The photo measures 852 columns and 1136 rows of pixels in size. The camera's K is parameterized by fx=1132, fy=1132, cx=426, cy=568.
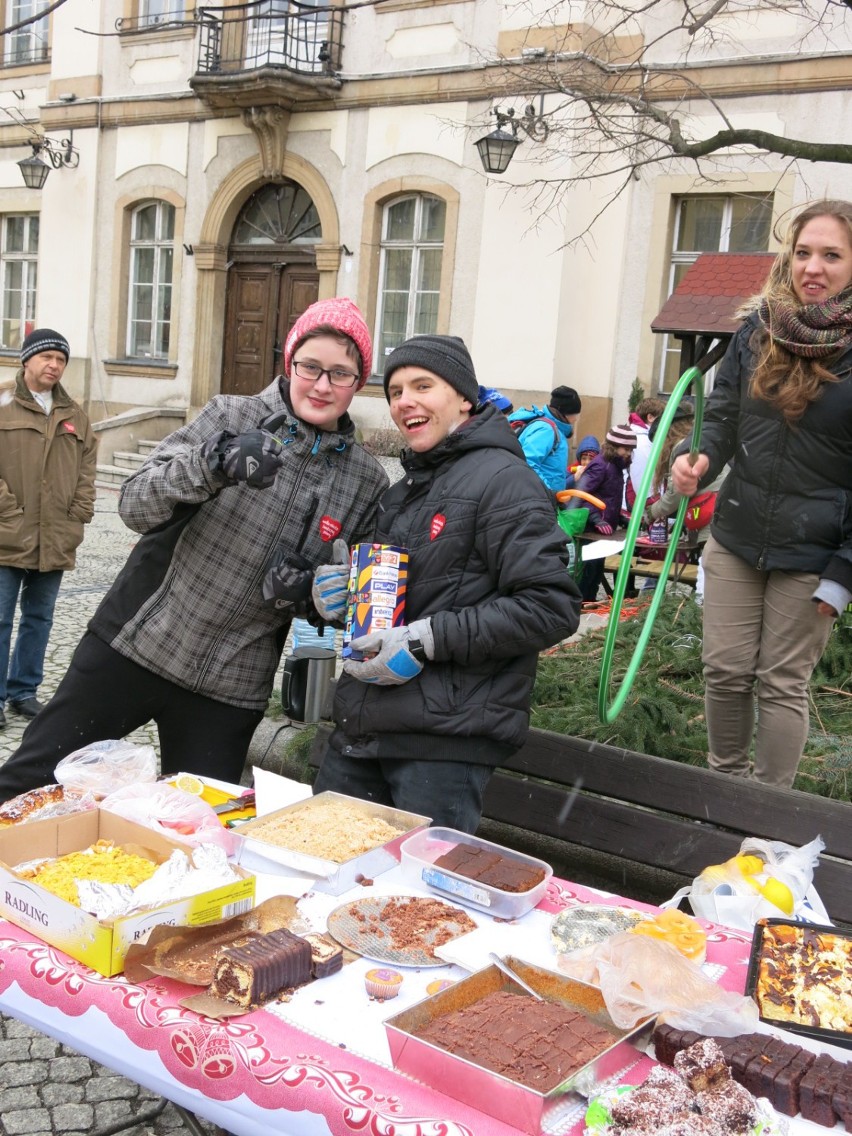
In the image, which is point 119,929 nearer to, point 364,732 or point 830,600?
point 364,732

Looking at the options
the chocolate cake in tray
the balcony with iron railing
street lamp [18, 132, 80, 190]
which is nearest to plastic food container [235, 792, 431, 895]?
the chocolate cake in tray

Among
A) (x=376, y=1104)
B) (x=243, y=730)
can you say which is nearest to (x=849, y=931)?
(x=376, y=1104)

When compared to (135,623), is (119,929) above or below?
below

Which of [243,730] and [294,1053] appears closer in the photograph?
[294,1053]

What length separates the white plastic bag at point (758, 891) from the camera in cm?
212

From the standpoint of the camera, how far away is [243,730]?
2953mm

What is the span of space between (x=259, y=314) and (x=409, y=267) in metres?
2.84

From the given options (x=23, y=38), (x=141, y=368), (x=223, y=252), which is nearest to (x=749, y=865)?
(x=223, y=252)

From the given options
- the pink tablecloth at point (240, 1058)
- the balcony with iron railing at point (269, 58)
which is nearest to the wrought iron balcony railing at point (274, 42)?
the balcony with iron railing at point (269, 58)

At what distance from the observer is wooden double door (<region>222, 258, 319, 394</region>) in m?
16.6

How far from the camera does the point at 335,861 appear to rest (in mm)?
2066

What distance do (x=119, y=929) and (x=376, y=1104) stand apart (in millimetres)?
495

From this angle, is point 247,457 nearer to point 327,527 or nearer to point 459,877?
point 327,527

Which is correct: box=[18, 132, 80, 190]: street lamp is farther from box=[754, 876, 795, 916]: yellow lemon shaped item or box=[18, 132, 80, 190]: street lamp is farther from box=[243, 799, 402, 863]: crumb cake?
box=[754, 876, 795, 916]: yellow lemon shaped item
